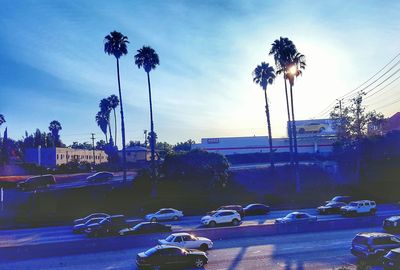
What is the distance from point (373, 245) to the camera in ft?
65.0

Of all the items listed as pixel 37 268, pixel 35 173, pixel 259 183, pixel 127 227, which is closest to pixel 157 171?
pixel 259 183

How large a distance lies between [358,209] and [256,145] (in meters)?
48.0

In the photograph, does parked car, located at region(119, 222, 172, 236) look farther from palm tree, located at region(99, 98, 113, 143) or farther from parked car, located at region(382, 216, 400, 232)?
palm tree, located at region(99, 98, 113, 143)

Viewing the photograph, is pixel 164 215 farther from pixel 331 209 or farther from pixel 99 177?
pixel 99 177

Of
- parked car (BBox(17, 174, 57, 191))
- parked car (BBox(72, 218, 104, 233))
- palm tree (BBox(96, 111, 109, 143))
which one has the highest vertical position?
palm tree (BBox(96, 111, 109, 143))

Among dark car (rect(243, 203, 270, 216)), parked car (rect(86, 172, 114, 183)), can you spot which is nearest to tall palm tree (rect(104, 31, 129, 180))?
parked car (rect(86, 172, 114, 183))

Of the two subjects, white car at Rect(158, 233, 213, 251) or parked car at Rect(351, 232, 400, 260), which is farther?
white car at Rect(158, 233, 213, 251)

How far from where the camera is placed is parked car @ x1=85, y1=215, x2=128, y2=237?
29.0 m

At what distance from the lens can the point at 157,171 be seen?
5438 cm

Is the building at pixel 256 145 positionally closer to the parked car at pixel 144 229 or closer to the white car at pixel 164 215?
the white car at pixel 164 215

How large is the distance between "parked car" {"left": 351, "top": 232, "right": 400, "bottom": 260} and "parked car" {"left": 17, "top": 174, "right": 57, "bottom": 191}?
146 feet

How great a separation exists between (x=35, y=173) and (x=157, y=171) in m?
30.0

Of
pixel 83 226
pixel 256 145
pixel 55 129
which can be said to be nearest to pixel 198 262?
pixel 83 226

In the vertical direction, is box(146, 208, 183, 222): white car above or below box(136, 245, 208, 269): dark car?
below
